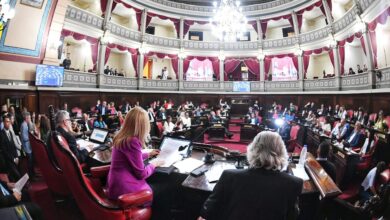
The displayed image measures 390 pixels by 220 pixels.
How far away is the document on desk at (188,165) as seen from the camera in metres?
2.62

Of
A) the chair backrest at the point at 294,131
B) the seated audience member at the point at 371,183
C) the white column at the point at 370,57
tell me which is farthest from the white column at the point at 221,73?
the seated audience member at the point at 371,183

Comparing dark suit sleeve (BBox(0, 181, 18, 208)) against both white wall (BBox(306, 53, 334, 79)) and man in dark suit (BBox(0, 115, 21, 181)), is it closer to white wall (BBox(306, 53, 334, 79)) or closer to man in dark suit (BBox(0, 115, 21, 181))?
man in dark suit (BBox(0, 115, 21, 181))

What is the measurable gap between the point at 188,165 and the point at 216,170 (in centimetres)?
37

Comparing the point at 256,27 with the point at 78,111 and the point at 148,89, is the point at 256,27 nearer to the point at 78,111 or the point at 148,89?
the point at 148,89

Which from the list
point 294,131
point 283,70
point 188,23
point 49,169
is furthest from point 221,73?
point 49,169

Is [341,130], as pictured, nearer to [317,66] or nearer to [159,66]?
[317,66]

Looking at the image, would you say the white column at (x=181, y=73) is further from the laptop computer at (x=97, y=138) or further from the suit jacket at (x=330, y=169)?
the suit jacket at (x=330, y=169)

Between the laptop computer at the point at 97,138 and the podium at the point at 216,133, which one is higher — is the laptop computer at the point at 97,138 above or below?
above

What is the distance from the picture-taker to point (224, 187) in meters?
1.52

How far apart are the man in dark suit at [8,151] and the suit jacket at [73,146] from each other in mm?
1353

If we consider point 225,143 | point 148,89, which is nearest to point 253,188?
point 225,143

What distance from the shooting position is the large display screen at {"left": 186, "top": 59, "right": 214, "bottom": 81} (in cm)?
1831

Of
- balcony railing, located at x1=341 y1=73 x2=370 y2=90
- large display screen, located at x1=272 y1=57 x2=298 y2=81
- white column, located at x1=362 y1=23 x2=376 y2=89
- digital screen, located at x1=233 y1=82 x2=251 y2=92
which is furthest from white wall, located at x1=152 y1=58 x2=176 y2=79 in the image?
white column, located at x1=362 y1=23 x2=376 y2=89

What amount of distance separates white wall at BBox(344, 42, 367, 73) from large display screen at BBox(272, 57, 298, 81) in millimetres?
3261
